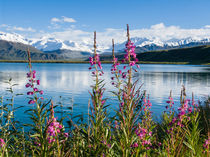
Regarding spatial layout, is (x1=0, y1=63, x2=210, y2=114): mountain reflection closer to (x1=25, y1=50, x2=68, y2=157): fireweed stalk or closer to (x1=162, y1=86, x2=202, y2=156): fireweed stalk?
(x1=25, y1=50, x2=68, y2=157): fireweed stalk

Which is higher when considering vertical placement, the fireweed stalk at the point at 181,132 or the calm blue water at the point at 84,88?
the fireweed stalk at the point at 181,132

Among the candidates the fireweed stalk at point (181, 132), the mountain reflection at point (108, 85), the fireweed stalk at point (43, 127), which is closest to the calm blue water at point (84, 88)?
the mountain reflection at point (108, 85)

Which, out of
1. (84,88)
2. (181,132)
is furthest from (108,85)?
(181,132)

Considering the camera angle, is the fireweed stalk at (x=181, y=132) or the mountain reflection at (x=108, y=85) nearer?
the fireweed stalk at (x=181, y=132)

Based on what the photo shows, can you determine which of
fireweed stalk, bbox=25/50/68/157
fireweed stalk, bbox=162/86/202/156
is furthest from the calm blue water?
fireweed stalk, bbox=162/86/202/156

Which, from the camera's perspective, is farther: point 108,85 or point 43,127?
point 108,85

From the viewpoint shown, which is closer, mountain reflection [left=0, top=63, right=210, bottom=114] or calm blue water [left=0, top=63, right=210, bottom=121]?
calm blue water [left=0, top=63, right=210, bottom=121]

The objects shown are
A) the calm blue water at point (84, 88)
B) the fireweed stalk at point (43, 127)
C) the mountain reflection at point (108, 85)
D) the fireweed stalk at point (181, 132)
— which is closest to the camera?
the fireweed stalk at point (43, 127)

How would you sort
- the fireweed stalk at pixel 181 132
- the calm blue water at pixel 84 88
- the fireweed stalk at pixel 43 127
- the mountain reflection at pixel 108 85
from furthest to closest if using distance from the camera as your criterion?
the mountain reflection at pixel 108 85, the calm blue water at pixel 84 88, the fireweed stalk at pixel 181 132, the fireweed stalk at pixel 43 127

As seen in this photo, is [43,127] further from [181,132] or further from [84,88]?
[84,88]

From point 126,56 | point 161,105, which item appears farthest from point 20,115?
point 126,56

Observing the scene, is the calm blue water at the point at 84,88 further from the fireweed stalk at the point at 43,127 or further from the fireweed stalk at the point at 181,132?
the fireweed stalk at the point at 181,132

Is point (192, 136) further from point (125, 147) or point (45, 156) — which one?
point (45, 156)

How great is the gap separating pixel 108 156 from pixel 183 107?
1945 millimetres
